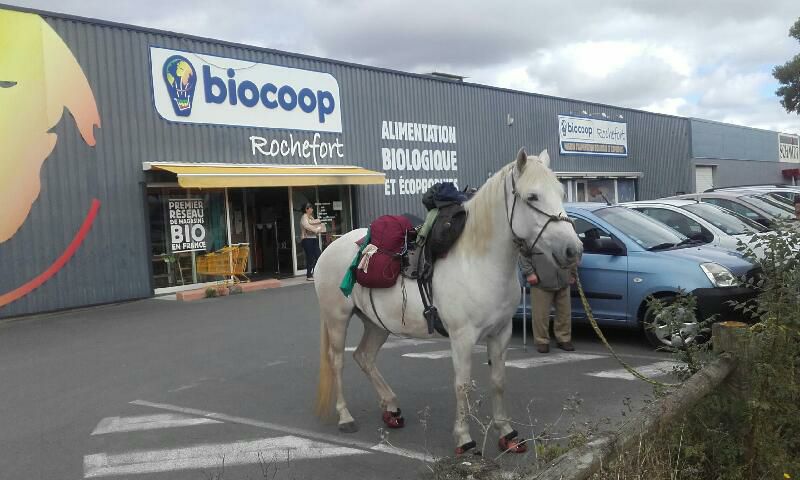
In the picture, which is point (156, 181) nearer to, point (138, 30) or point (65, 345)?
point (138, 30)

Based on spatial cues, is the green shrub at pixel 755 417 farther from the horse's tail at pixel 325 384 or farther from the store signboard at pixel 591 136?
the store signboard at pixel 591 136

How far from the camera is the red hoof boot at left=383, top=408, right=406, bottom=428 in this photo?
5160 millimetres

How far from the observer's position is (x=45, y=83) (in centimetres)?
1282

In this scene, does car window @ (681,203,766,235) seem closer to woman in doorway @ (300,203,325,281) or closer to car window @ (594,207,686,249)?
car window @ (594,207,686,249)

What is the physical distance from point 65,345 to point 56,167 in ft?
15.9

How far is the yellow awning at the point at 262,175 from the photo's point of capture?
1377 centimetres

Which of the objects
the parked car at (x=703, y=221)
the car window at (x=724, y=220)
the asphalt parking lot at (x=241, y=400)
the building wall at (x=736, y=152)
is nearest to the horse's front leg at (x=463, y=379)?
the asphalt parking lot at (x=241, y=400)

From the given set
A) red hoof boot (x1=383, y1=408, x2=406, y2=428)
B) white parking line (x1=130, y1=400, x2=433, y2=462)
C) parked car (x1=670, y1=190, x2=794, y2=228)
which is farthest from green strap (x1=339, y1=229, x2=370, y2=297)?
parked car (x1=670, y1=190, x2=794, y2=228)

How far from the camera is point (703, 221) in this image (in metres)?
10.1

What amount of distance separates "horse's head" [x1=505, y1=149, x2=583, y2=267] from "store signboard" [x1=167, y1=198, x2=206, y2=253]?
12235 millimetres

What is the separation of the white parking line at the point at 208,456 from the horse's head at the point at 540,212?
2.04 m

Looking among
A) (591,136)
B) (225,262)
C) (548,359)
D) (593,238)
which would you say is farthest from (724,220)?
(591,136)

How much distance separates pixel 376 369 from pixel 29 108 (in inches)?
418

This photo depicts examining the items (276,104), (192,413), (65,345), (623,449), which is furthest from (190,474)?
(276,104)
